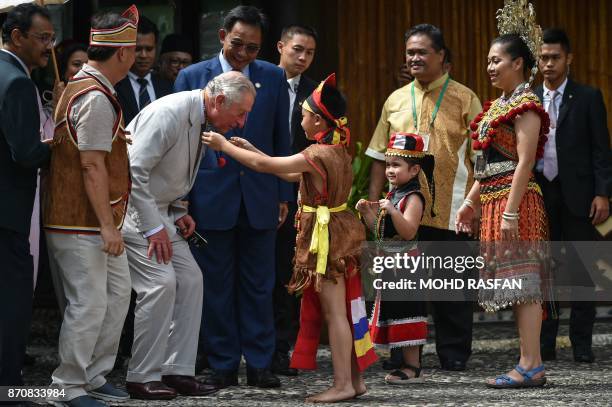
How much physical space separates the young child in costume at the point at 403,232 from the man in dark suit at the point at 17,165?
203 centimetres

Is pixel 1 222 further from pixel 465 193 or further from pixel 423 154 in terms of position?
pixel 465 193

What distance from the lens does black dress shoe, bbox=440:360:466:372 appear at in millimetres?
7969

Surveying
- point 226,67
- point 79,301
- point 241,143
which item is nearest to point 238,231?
point 241,143

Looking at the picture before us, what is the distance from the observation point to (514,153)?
713cm

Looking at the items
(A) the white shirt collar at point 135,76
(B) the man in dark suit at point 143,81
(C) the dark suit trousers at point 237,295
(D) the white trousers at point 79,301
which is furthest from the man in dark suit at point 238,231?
(D) the white trousers at point 79,301

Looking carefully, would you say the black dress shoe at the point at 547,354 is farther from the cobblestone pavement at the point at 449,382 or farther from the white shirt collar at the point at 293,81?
the white shirt collar at the point at 293,81

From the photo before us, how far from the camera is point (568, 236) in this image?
8.52 meters

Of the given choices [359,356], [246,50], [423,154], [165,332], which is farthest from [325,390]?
[246,50]

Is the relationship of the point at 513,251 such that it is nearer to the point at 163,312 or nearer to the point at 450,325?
the point at 450,325

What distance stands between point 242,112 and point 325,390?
163cm

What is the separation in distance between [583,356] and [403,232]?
1.91 metres

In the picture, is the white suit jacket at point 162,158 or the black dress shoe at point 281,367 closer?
the white suit jacket at point 162,158

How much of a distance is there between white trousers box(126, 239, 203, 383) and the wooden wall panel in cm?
321

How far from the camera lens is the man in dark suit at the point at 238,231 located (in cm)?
715
